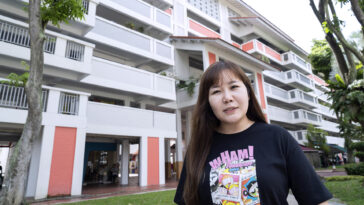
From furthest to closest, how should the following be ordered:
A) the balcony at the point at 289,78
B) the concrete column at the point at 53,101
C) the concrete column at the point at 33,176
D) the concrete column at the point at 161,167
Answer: the balcony at the point at 289,78, the concrete column at the point at 161,167, the concrete column at the point at 53,101, the concrete column at the point at 33,176

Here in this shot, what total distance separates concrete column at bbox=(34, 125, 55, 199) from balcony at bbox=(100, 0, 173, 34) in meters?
7.97

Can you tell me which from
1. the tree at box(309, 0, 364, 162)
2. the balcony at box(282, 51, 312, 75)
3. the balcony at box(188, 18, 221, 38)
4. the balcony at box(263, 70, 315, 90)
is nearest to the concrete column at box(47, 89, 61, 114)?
the tree at box(309, 0, 364, 162)

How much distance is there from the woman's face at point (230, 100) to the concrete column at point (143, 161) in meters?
11.3

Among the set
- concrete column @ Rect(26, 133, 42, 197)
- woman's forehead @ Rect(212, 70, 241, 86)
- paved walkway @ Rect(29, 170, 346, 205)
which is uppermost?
woman's forehead @ Rect(212, 70, 241, 86)

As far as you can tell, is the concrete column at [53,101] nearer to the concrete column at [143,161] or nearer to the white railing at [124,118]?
the white railing at [124,118]

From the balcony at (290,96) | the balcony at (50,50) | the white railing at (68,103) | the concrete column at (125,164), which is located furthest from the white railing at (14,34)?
the balcony at (290,96)

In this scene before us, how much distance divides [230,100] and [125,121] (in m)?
10.9

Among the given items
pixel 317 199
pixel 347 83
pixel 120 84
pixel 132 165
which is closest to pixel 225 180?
pixel 317 199

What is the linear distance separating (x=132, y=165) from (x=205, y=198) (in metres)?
35.9

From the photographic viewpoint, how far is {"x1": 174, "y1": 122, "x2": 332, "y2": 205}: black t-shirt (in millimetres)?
1285

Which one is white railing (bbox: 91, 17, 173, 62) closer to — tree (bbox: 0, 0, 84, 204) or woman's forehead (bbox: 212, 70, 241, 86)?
tree (bbox: 0, 0, 84, 204)

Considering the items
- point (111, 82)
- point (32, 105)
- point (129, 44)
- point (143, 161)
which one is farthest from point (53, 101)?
point (129, 44)

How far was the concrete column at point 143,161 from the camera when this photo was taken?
39.6 ft

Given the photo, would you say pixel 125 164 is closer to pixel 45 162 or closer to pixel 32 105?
pixel 45 162
